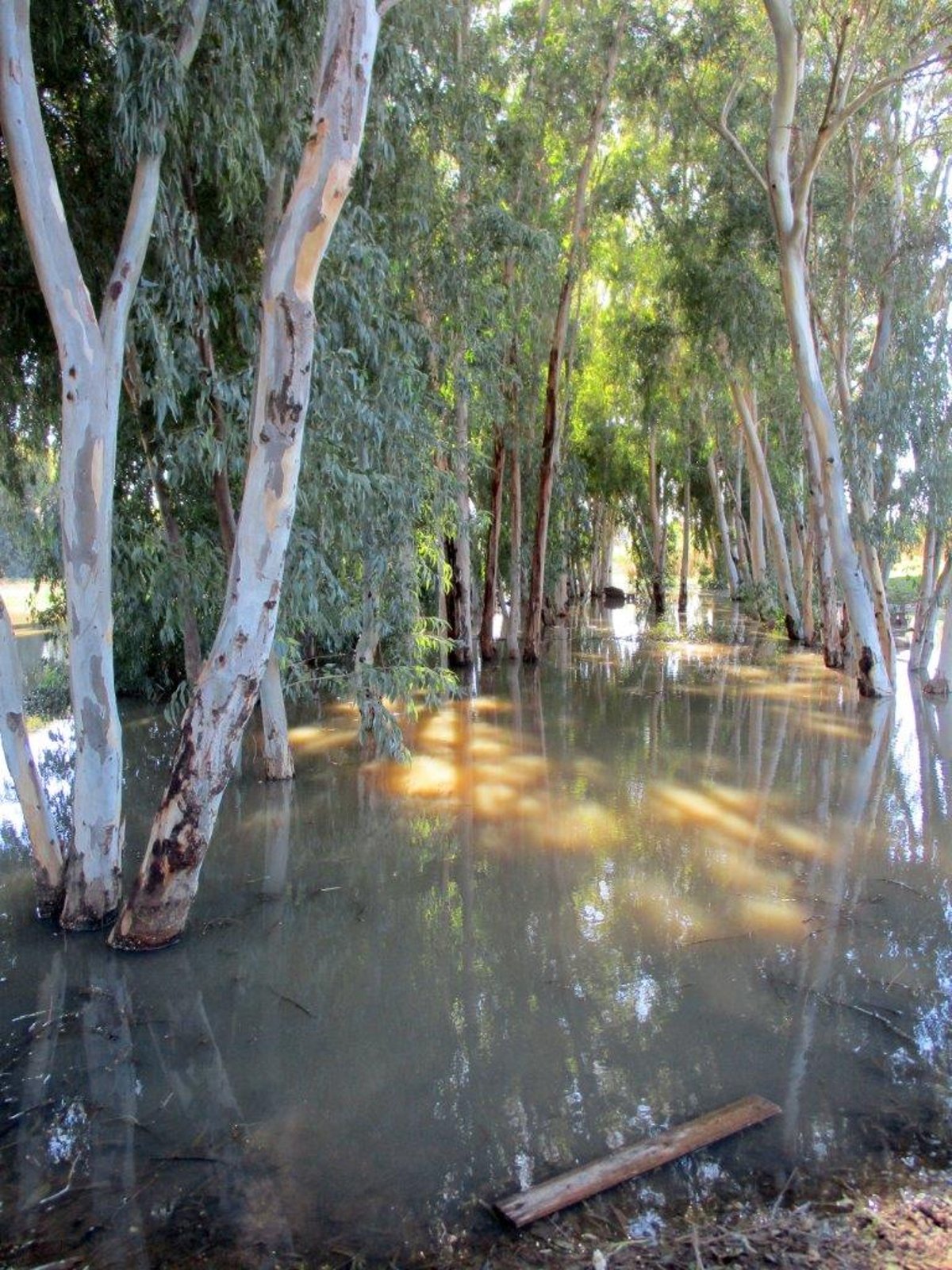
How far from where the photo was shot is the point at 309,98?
6.80 m

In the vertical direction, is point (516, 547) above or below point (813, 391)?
below

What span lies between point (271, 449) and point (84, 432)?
0.91m

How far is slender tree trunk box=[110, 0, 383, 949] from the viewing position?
469cm

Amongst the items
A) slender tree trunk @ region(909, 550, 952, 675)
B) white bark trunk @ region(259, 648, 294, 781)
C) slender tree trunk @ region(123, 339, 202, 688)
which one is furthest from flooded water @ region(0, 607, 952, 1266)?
slender tree trunk @ region(909, 550, 952, 675)

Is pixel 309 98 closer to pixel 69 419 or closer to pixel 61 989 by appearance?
pixel 69 419

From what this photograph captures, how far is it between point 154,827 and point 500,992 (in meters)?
1.89

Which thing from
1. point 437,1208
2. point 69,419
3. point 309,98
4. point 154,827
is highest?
point 309,98

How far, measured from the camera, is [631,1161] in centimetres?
310

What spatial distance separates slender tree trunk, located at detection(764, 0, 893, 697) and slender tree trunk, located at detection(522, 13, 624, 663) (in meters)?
3.39

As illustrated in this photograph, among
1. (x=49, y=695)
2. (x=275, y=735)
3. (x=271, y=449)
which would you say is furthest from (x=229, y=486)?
(x=49, y=695)

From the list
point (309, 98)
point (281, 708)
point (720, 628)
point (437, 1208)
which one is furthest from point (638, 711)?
point (720, 628)

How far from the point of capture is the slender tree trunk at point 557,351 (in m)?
14.1

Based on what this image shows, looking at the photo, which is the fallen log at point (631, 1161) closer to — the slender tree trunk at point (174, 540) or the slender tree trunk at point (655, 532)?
the slender tree trunk at point (174, 540)

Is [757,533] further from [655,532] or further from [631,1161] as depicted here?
[631,1161]
